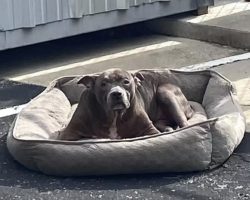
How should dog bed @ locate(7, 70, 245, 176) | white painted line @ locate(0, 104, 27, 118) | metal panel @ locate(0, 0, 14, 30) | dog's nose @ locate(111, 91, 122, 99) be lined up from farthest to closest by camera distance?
1. metal panel @ locate(0, 0, 14, 30)
2. white painted line @ locate(0, 104, 27, 118)
3. dog's nose @ locate(111, 91, 122, 99)
4. dog bed @ locate(7, 70, 245, 176)

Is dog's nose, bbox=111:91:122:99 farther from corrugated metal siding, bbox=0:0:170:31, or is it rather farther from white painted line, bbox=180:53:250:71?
corrugated metal siding, bbox=0:0:170:31

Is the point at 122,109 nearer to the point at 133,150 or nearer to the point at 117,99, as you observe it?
the point at 117,99

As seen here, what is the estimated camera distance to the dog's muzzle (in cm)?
613

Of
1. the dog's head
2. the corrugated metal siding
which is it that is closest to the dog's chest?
the dog's head

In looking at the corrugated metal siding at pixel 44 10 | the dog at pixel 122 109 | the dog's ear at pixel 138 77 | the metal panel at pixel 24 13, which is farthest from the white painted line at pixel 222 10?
the dog's ear at pixel 138 77

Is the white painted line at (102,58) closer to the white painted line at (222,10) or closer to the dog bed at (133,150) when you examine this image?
the white painted line at (222,10)

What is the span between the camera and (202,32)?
10.4 metres

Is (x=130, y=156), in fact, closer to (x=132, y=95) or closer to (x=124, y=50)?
(x=132, y=95)

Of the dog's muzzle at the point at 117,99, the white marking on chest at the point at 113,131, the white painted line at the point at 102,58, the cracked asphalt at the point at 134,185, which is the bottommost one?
the white painted line at the point at 102,58

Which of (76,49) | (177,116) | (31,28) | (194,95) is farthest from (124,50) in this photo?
(177,116)

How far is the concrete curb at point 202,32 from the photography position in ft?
32.6

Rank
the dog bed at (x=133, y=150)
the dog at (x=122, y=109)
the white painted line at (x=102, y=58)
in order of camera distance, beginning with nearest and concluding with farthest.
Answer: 1. the dog bed at (x=133, y=150)
2. the dog at (x=122, y=109)
3. the white painted line at (x=102, y=58)

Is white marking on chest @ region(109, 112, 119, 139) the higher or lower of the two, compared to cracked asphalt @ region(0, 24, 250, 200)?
higher

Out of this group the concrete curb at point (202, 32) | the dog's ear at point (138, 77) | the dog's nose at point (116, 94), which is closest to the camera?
the dog's nose at point (116, 94)
